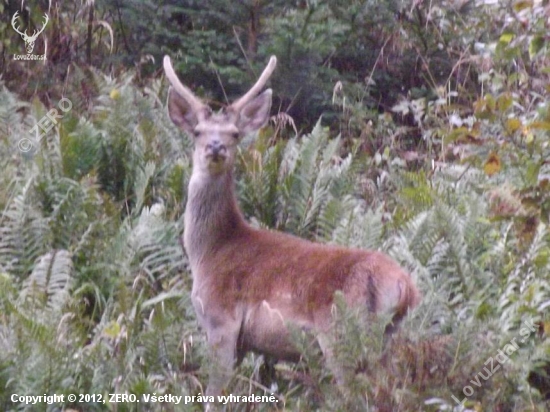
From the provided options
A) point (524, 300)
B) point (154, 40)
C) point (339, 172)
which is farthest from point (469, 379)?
point (154, 40)

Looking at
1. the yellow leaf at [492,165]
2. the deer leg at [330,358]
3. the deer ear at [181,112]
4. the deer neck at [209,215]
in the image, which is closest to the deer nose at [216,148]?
the deer neck at [209,215]

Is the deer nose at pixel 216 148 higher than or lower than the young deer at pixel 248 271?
higher

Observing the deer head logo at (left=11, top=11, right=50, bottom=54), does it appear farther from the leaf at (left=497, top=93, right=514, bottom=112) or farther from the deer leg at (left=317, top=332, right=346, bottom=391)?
the leaf at (left=497, top=93, right=514, bottom=112)

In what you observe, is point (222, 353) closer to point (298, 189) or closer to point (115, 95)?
point (298, 189)

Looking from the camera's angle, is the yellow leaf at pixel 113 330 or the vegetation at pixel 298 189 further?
the yellow leaf at pixel 113 330

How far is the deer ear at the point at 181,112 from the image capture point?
760 cm

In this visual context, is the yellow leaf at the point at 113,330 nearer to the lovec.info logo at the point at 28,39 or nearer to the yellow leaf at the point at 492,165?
the yellow leaf at the point at 492,165

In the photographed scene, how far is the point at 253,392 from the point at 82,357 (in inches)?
36.2

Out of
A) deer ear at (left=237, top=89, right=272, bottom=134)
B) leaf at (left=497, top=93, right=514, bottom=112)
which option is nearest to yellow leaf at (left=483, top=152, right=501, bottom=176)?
leaf at (left=497, top=93, right=514, bottom=112)

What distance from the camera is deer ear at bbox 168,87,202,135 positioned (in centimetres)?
760

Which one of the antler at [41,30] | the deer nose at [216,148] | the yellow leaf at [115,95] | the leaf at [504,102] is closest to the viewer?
the leaf at [504,102]

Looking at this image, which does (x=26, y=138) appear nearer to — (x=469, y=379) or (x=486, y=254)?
(x=486, y=254)

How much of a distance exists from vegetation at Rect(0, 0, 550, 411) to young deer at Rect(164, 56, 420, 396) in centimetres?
17

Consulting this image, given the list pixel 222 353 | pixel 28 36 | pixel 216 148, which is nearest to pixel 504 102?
pixel 222 353
